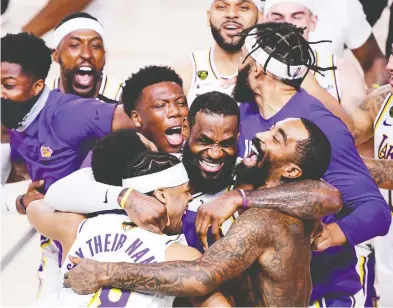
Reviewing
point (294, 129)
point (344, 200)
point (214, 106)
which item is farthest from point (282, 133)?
point (344, 200)

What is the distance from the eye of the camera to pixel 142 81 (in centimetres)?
447

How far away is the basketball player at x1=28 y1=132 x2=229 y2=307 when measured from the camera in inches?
137

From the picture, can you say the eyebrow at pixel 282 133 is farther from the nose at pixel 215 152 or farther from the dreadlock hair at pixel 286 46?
the dreadlock hair at pixel 286 46

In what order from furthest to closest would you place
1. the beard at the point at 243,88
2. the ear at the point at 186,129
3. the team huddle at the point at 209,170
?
the beard at the point at 243,88 < the ear at the point at 186,129 < the team huddle at the point at 209,170

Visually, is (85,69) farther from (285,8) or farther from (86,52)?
(285,8)

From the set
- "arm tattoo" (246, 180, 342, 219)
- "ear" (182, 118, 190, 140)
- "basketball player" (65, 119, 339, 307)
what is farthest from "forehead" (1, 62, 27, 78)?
"arm tattoo" (246, 180, 342, 219)

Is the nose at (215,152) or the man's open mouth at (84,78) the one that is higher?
the man's open mouth at (84,78)

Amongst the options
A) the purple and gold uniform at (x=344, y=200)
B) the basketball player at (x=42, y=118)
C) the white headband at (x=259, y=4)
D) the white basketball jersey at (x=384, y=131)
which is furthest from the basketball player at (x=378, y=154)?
the basketball player at (x=42, y=118)

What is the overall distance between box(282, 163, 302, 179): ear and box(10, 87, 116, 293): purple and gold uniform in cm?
111

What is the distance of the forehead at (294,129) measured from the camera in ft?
12.2

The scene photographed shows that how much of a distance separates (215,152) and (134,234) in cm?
69

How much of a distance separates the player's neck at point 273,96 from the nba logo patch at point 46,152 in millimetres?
1179

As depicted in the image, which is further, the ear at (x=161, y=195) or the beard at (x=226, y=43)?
the beard at (x=226, y=43)

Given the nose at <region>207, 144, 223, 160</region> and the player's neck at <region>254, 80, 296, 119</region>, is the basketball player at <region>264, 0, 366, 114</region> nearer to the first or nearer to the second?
the player's neck at <region>254, 80, 296, 119</region>
